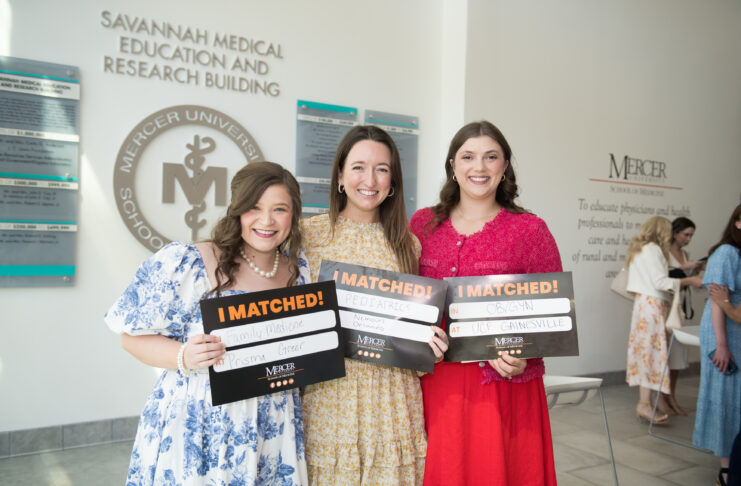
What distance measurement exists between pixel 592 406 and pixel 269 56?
4.28 m

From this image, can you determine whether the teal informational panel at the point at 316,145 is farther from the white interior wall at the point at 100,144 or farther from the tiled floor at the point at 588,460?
the tiled floor at the point at 588,460

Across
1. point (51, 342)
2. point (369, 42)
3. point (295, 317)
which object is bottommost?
point (51, 342)

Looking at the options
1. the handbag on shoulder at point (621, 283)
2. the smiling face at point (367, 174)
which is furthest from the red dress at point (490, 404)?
the handbag on shoulder at point (621, 283)

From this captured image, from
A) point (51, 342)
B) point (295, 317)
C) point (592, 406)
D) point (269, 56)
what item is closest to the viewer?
point (295, 317)

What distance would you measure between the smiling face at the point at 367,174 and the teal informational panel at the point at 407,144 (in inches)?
108

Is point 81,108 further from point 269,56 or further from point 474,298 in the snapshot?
point 474,298

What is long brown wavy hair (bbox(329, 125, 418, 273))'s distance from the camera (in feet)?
5.99

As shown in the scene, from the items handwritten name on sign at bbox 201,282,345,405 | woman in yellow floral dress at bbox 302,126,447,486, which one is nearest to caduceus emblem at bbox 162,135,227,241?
woman in yellow floral dress at bbox 302,126,447,486

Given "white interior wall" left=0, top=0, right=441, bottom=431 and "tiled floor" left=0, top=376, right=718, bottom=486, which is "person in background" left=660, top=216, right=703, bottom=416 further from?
"white interior wall" left=0, top=0, right=441, bottom=431

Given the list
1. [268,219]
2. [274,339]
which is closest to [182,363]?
[274,339]

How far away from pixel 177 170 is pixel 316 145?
1097mm

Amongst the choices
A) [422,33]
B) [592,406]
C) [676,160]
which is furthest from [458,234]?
[676,160]

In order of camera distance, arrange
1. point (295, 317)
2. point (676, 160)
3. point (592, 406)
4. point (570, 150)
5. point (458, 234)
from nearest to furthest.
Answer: point (295, 317)
point (458, 234)
point (592, 406)
point (570, 150)
point (676, 160)

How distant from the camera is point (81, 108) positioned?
344 centimetres
